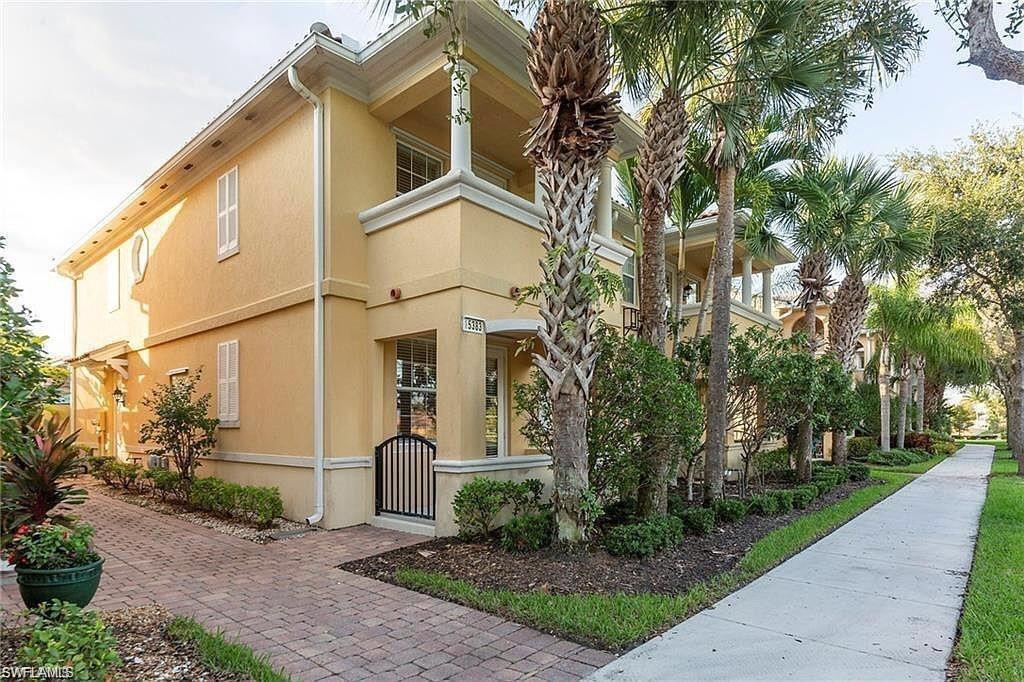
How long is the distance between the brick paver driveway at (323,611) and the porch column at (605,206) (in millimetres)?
6849

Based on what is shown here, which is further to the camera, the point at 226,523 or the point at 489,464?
the point at 226,523

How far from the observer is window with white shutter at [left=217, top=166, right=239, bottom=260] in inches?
448

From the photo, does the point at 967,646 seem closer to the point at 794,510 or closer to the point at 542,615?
the point at 542,615

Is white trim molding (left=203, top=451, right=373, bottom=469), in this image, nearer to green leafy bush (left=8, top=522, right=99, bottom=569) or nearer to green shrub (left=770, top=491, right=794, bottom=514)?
green leafy bush (left=8, top=522, right=99, bottom=569)

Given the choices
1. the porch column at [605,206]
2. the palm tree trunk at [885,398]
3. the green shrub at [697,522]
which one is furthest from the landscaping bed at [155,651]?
the palm tree trunk at [885,398]

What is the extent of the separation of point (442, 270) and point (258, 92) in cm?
489

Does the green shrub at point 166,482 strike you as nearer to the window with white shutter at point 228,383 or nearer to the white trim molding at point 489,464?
the window with white shutter at point 228,383

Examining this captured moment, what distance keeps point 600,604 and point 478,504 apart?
254 centimetres

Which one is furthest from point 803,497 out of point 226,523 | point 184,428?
point 184,428

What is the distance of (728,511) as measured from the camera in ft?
28.9

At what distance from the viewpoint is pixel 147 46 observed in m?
9.15

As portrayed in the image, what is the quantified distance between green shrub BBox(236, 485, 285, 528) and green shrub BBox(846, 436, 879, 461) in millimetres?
19908

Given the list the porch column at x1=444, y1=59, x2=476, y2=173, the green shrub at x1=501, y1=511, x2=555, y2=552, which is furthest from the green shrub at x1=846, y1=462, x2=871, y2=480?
the porch column at x1=444, y1=59, x2=476, y2=173

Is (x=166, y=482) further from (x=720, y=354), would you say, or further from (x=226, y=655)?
(x=720, y=354)
